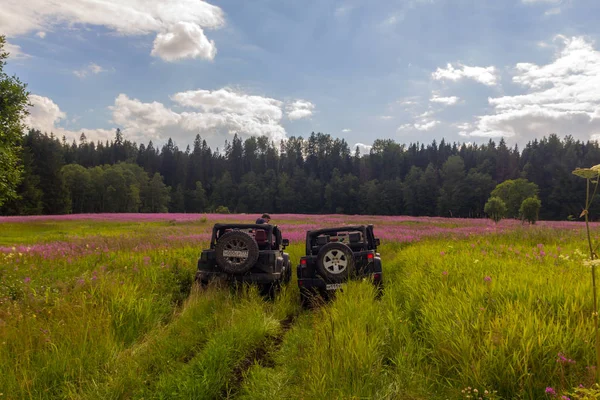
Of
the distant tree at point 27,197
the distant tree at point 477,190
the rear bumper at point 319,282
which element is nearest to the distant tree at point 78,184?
the distant tree at point 27,197

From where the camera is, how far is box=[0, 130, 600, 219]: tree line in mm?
74000

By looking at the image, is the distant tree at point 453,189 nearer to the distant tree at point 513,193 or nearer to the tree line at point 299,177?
the tree line at point 299,177

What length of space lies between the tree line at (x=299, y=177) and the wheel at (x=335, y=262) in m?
52.5

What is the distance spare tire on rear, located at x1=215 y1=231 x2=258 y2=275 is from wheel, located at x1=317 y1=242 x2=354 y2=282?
1.57 meters

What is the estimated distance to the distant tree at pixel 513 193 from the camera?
44.3 metres

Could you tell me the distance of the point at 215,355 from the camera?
13.6 feet

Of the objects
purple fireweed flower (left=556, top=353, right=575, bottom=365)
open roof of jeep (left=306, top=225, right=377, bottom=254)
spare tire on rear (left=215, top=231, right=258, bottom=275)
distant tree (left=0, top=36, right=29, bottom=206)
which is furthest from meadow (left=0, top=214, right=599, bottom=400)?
distant tree (left=0, top=36, right=29, bottom=206)

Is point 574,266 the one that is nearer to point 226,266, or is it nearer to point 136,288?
point 226,266

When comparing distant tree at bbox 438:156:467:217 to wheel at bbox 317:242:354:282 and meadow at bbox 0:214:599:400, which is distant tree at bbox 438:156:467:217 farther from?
meadow at bbox 0:214:599:400

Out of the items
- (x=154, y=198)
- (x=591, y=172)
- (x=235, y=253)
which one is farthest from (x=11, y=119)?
(x=154, y=198)

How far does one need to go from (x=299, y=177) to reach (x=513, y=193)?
68622 millimetres

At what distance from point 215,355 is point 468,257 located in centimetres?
602

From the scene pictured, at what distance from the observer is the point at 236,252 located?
729 centimetres

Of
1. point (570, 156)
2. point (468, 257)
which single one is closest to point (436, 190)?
point (570, 156)
